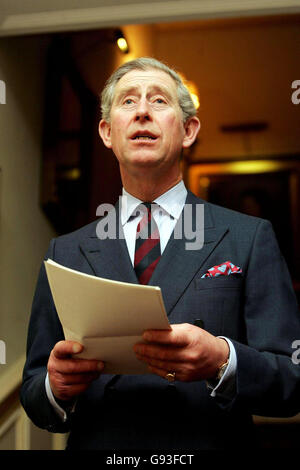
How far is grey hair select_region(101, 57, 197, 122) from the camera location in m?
1.71

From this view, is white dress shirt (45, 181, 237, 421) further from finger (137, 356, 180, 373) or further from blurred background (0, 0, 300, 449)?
blurred background (0, 0, 300, 449)

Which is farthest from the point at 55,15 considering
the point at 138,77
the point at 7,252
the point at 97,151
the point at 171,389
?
the point at 171,389

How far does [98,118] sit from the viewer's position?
3.75 metres

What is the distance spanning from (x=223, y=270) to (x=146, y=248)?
253mm

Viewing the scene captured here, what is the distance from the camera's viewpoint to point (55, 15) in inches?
94.7

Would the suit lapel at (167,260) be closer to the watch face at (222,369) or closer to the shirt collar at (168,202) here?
the shirt collar at (168,202)

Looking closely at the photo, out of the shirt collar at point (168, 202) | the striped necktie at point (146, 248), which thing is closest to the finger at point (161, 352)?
the striped necktie at point (146, 248)

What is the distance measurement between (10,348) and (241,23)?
4.17 m

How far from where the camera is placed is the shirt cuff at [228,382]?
4.04 ft

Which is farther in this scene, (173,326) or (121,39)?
(121,39)

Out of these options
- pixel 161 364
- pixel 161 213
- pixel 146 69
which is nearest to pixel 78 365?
pixel 161 364

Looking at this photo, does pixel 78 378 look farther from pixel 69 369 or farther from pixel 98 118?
pixel 98 118

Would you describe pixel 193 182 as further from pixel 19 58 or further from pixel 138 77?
pixel 138 77

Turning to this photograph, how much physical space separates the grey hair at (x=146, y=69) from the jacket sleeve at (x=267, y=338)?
0.51m
